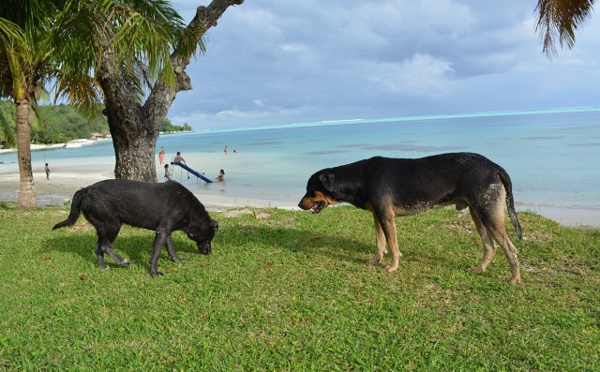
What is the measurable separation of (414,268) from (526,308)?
1.59 m

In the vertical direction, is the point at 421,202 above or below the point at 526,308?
above

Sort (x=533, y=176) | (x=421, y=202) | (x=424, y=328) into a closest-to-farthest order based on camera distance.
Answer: (x=424, y=328) → (x=421, y=202) → (x=533, y=176)

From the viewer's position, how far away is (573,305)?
4738mm

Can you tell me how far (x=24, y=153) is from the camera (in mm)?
12211

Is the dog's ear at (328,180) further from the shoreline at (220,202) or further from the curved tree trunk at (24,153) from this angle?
the curved tree trunk at (24,153)

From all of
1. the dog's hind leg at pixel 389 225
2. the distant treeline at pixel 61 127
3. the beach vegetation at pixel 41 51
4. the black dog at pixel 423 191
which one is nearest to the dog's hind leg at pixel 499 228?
the black dog at pixel 423 191

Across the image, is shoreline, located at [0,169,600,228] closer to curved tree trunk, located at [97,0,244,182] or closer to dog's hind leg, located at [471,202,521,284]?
curved tree trunk, located at [97,0,244,182]

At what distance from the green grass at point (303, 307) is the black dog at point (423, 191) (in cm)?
53

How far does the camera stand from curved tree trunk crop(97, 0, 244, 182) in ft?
32.6

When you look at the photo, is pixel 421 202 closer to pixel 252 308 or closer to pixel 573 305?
pixel 573 305

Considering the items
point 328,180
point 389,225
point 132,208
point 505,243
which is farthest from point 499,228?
point 132,208

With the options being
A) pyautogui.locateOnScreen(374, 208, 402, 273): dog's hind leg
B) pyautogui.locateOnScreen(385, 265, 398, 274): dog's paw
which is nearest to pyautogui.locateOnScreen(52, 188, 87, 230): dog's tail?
pyautogui.locateOnScreen(374, 208, 402, 273): dog's hind leg

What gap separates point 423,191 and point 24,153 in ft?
37.1

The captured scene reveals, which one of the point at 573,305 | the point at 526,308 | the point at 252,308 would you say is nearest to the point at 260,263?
the point at 252,308
